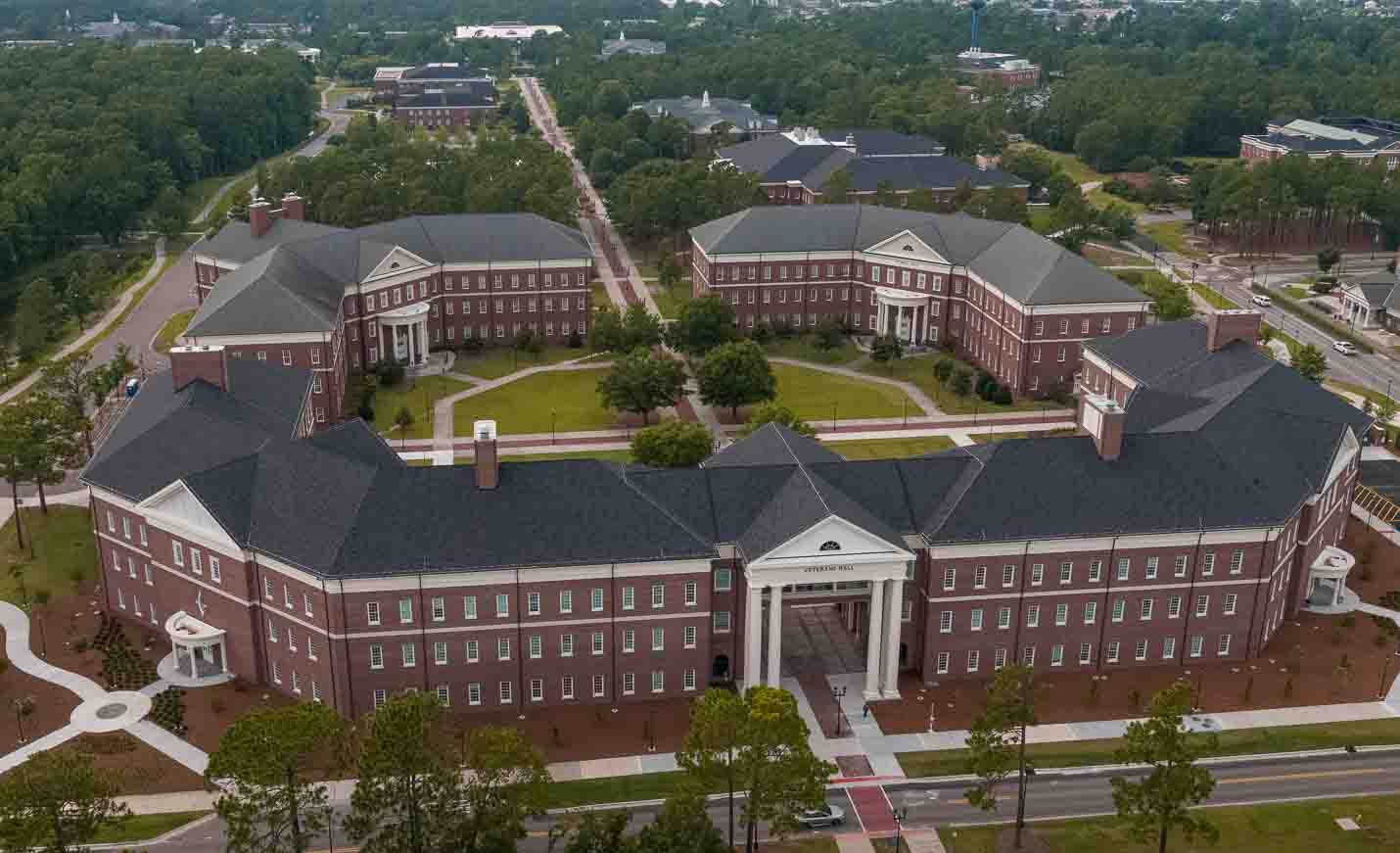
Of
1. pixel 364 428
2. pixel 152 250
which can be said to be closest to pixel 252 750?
pixel 364 428

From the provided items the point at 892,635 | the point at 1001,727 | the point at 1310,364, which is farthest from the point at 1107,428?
the point at 1310,364

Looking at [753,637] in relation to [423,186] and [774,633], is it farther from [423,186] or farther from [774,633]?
[423,186]

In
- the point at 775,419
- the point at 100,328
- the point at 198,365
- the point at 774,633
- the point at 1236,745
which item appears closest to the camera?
the point at 1236,745

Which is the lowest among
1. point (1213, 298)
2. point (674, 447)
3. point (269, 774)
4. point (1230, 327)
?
point (1213, 298)

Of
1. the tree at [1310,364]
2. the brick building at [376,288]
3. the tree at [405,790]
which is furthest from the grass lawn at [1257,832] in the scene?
the brick building at [376,288]

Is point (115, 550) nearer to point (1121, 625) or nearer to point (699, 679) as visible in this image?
point (699, 679)

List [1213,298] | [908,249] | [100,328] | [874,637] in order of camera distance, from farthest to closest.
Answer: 1. [1213,298]
2. [100,328]
3. [908,249]
4. [874,637]

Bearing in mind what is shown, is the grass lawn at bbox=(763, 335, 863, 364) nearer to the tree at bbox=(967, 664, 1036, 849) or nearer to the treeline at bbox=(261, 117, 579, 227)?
the treeline at bbox=(261, 117, 579, 227)
